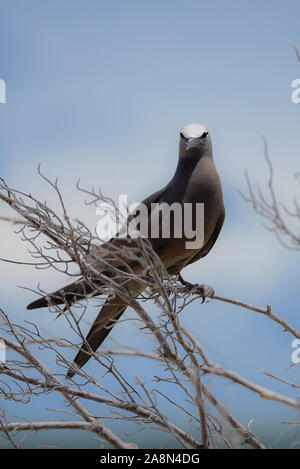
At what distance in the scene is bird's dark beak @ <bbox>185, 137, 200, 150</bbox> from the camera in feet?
10.1

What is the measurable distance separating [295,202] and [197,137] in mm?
862

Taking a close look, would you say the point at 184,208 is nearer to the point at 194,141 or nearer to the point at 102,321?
the point at 194,141

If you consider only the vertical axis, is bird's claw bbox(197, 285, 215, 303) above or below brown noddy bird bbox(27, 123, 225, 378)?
below

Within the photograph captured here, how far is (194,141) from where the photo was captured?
310 cm

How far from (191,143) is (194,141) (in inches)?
0.9

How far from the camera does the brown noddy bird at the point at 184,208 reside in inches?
115

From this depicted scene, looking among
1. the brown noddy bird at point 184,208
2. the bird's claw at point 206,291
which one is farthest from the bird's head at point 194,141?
the bird's claw at point 206,291

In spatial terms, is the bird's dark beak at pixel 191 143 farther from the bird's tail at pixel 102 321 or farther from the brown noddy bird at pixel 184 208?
the bird's tail at pixel 102 321

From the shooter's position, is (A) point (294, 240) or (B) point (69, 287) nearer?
(A) point (294, 240)

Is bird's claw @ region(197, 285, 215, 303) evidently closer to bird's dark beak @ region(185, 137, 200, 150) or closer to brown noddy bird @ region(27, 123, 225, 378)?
brown noddy bird @ region(27, 123, 225, 378)

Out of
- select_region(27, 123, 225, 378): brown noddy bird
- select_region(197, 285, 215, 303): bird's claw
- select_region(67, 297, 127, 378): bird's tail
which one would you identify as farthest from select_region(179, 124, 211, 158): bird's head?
select_region(67, 297, 127, 378): bird's tail

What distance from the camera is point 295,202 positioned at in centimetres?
245

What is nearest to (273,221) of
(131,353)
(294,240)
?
(294,240)
